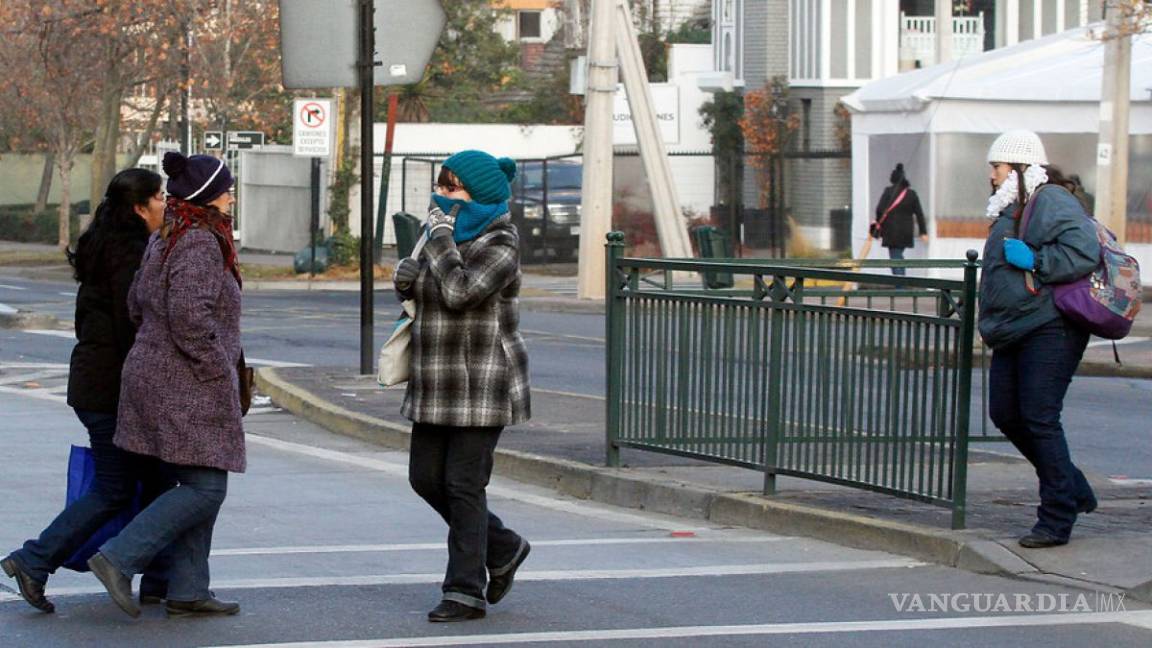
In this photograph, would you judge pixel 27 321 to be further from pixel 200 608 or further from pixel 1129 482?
pixel 200 608

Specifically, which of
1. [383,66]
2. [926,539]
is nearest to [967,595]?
[926,539]

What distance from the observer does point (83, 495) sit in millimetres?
6871

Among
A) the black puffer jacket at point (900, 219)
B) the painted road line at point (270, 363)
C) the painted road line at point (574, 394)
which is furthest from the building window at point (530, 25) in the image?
the painted road line at point (574, 394)

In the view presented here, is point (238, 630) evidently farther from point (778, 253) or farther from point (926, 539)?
point (778, 253)

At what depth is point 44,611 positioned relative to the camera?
6.75 metres

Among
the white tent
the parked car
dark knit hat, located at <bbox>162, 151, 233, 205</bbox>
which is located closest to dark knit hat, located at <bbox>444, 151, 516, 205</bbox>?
dark knit hat, located at <bbox>162, 151, 233, 205</bbox>

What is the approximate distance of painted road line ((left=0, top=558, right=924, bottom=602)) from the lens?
7.36 meters

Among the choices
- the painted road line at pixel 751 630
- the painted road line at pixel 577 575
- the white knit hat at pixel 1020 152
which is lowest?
the painted road line at pixel 577 575

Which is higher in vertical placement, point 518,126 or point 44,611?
point 518,126

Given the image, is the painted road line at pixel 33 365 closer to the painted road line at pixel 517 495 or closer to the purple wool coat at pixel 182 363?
the painted road line at pixel 517 495

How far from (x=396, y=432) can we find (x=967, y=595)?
5.57 metres

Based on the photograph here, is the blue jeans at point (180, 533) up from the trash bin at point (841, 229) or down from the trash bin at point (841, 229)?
down

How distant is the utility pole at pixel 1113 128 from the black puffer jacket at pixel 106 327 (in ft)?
59.8

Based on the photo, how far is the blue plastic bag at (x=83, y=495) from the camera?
686 centimetres
